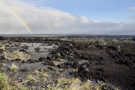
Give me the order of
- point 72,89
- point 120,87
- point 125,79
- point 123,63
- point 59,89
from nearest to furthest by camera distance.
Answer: point 59,89
point 72,89
point 120,87
point 125,79
point 123,63

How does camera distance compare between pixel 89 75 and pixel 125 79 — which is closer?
pixel 125 79

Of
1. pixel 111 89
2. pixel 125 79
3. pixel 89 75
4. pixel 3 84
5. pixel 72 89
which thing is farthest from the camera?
pixel 89 75

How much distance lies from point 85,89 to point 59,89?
1646mm

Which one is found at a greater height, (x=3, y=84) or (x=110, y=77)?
(x=3, y=84)

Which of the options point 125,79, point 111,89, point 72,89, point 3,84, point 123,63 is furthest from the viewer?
point 123,63

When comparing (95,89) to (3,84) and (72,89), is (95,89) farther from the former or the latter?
(3,84)

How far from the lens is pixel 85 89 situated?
707 centimetres

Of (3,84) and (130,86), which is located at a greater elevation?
(3,84)

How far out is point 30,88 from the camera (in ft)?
20.8

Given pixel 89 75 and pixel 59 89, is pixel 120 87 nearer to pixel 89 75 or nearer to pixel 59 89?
pixel 89 75

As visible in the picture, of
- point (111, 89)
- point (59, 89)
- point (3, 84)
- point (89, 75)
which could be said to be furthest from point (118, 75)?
point (3, 84)

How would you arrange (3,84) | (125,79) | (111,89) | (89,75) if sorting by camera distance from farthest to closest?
(89,75), (125,79), (111,89), (3,84)

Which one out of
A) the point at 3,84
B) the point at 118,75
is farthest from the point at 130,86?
the point at 3,84

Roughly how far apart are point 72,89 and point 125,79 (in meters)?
4.67
